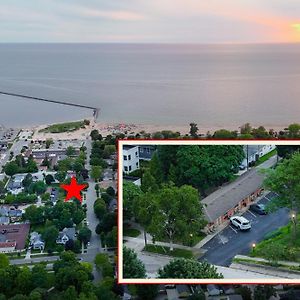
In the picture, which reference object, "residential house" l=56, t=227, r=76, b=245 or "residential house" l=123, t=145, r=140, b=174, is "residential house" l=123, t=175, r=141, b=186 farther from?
"residential house" l=56, t=227, r=76, b=245

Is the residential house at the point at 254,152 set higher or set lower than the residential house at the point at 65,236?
higher

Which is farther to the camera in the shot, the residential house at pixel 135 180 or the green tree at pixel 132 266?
the residential house at pixel 135 180

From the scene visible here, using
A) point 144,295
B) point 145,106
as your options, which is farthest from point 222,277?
point 145,106

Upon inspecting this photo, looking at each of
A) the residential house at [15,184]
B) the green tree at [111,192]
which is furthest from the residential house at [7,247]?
the residential house at [15,184]

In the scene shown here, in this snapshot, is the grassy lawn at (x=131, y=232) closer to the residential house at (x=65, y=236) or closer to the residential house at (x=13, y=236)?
the residential house at (x=65, y=236)

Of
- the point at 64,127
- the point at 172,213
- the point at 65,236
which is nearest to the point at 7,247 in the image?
the point at 65,236

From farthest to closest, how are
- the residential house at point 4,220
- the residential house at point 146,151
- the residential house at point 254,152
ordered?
the residential house at point 4,220 < the residential house at point 146,151 < the residential house at point 254,152

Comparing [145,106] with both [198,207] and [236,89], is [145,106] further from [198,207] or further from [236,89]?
[198,207]
